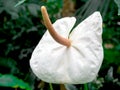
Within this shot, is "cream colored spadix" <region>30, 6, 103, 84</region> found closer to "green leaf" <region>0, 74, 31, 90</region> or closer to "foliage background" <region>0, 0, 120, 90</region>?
"green leaf" <region>0, 74, 31, 90</region>

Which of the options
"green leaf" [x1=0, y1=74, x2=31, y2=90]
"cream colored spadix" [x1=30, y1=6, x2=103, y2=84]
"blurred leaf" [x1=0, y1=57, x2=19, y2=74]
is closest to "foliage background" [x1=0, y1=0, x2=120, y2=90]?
"blurred leaf" [x1=0, y1=57, x2=19, y2=74]

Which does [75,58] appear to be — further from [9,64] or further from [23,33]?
[23,33]

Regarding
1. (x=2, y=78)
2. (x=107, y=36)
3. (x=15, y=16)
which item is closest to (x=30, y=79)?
(x=2, y=78)

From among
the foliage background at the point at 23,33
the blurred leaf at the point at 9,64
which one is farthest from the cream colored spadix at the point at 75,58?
the blurred leaf at the point at 9,64

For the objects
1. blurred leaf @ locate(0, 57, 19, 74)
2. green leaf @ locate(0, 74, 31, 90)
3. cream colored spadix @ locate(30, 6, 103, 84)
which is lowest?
blurred leaf @ locate(0, 57, 19, 74)

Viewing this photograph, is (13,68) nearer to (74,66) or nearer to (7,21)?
(7,21)

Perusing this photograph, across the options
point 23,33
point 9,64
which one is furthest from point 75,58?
point 23,33

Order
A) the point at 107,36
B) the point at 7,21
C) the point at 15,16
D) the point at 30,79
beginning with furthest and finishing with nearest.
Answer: the point at 107,36
the point at 7,21
the point at 15,16
the point at 30,79

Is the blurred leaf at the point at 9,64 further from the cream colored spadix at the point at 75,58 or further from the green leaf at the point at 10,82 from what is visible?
the cream colored spadix at the point at 75,58
